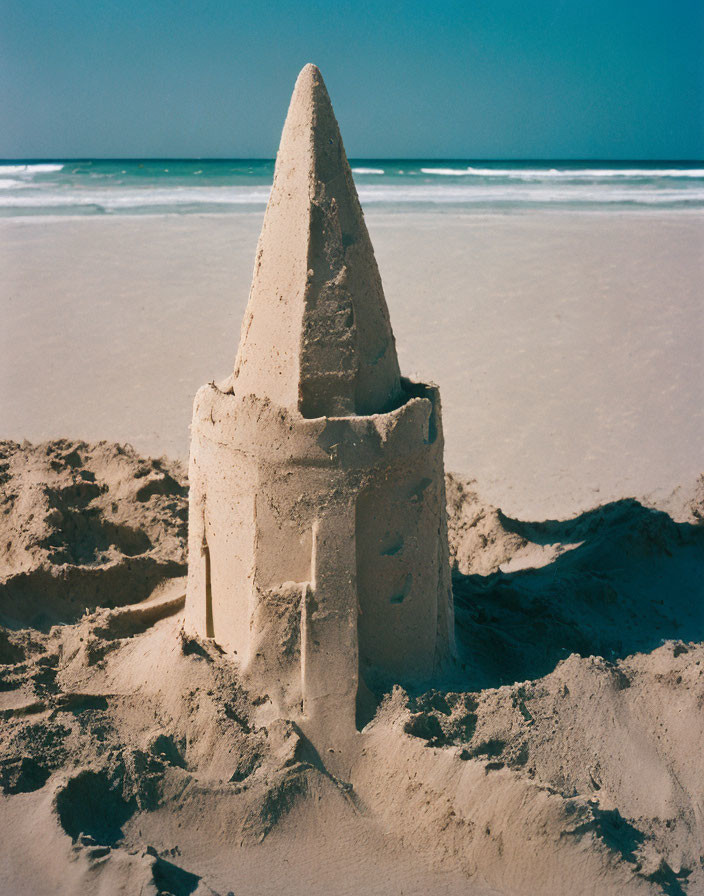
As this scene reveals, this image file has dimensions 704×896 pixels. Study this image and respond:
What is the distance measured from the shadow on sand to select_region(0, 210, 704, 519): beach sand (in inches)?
34.6

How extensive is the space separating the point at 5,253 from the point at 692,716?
12.6 m

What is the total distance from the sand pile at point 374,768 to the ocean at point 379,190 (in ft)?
55.1

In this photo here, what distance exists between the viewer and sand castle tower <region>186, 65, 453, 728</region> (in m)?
3.33

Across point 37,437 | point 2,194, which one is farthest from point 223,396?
point 2,194

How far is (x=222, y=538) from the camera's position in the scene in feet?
11.8

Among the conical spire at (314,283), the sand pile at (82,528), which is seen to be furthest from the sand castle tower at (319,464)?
the sand pile at (82,528)

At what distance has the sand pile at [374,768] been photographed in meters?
3.01

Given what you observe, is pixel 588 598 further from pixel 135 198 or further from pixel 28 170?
pixel 28 170

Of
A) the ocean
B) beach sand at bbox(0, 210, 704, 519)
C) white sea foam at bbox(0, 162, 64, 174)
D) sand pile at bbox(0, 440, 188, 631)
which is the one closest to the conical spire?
sand pile at bbox(0, 440, 188, 631)

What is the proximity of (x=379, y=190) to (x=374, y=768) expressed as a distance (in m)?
24.4

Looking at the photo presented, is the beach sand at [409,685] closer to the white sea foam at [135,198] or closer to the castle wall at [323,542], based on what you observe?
the castle wall at [323,542]

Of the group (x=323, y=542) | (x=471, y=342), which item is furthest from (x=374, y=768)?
(x=471, y=342)

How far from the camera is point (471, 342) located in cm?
977

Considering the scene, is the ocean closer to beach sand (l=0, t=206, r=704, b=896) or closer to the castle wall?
beach sand (l=0, t=206, r=704, b=896)
